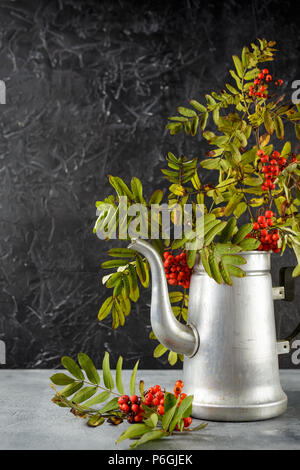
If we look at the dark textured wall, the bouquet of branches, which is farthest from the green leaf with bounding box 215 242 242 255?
the dark textured wall

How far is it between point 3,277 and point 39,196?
22 centimetres

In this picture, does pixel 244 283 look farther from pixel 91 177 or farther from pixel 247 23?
pixel 247 23

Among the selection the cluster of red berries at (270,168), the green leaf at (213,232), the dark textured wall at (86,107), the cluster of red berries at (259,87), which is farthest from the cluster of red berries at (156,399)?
the dark textured wall at (86,107)

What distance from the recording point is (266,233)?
79 cm

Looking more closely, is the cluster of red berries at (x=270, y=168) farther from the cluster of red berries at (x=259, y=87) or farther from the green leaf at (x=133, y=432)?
the green leaf at (x=133, y=432)

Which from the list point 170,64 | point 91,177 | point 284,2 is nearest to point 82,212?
point 91,177

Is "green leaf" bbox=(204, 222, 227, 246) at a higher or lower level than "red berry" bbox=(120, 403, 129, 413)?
higher

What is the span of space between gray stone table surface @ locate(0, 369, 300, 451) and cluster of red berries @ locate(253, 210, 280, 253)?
0.81ft

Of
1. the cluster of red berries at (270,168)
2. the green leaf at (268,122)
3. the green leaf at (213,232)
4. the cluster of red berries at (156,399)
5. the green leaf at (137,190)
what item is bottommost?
the cluster of red berries at (156,399)

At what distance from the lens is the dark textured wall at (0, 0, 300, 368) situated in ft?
4.51

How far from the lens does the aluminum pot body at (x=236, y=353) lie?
0.76 meters

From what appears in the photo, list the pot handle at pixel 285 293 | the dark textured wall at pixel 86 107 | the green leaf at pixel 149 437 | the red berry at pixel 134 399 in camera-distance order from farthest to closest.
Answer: the dark textured wall at pixel 86 107 → the pot handle at pixel 285 293 → the red berry at pixel 134 399 → the green leaf at pixel 149 437

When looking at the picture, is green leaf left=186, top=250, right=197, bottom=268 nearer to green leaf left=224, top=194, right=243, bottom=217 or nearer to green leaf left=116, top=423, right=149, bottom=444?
green leaf left=224, top=194, right=243, bottom=217

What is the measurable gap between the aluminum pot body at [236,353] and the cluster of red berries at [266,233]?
0.05 feet
